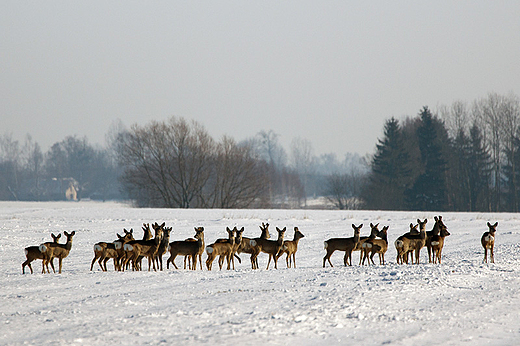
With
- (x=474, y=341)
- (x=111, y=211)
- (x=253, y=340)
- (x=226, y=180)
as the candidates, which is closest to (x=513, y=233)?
(x=474, y=341)

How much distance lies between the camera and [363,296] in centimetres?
962

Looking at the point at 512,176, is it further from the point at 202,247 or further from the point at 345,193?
the point at 202,247

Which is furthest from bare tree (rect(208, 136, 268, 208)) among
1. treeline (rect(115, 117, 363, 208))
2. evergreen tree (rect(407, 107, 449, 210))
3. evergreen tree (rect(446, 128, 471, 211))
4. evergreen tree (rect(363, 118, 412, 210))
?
evergreen tree (rect(446, 128, 471, 211))

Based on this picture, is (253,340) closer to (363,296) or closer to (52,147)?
(363,296)

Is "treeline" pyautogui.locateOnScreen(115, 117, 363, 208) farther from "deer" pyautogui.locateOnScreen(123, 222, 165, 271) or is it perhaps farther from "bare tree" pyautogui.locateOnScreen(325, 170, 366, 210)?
"deer" pyautogui.locateOnScreen(123, 222, 165, 271)

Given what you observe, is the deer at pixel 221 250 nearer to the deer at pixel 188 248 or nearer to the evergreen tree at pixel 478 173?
the deer at pixel 188 248

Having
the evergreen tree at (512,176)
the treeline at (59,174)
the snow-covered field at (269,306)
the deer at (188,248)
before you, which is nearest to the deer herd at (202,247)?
the deer at (188,248)

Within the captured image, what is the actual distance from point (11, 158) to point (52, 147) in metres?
13.6

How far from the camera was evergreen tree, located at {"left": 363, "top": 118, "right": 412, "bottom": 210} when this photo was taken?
6619 centimetres

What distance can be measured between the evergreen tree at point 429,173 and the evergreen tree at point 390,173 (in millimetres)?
2016

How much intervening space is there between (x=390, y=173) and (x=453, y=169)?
984 centimetres

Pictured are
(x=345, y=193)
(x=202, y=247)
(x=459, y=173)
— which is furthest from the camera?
(x=345, y=193)

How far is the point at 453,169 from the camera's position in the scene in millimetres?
69938

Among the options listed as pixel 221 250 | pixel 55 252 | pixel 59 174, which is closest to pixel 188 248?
pixel 221 250
